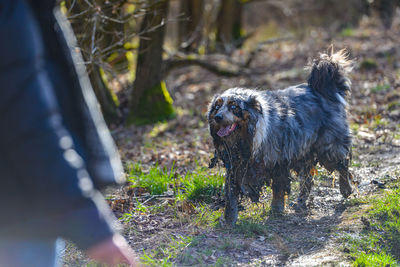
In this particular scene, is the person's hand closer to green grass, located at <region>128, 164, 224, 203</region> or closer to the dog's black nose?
the dog's black nose

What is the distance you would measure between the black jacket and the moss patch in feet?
27.2

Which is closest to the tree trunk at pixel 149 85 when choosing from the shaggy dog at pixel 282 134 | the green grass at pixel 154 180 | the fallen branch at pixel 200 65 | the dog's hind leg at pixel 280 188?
the fallen branch at pixel 200 65

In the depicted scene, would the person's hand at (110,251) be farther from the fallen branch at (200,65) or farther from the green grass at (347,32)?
the green grass at (347,32)

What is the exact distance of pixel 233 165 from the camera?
5.53 meters

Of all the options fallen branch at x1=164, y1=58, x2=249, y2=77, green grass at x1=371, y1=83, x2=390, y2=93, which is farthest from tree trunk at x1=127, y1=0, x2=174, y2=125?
green grass at x1=371, y1=83, x2=390, y2=93

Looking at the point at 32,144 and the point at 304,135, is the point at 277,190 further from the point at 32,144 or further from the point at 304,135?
the point at 32,144

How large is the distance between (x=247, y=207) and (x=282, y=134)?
0.93m

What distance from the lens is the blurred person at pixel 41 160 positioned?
62.8 inches

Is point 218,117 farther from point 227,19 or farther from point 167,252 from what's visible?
point 227,19

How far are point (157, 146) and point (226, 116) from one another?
3.55m

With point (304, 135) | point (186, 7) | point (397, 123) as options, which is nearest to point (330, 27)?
point (186, 7)

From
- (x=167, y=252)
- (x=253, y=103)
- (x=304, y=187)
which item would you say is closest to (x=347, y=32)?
(x=304, y=187)

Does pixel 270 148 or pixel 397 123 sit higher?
pixel 270 148

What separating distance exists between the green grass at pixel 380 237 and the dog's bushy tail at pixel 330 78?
1461 millimetres
